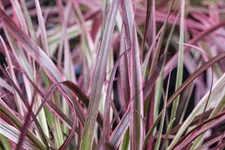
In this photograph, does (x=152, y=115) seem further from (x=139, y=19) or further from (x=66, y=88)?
(x=139, y=19)

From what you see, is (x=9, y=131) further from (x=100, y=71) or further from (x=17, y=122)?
(x=100, y=71)

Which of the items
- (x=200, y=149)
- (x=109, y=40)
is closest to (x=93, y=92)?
(x=109, y=40)

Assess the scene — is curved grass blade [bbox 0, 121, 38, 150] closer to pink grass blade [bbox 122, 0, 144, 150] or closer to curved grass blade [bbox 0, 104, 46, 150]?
curved grass blade [bbox 0, 104, 46, 150]

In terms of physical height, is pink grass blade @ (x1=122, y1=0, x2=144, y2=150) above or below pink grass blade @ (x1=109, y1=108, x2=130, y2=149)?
above

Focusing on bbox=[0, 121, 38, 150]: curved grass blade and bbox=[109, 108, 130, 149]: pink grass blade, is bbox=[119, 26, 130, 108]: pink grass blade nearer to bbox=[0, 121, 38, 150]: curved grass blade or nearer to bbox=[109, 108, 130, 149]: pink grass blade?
bbox=[109, 108, 130, 149]: pink grass blade

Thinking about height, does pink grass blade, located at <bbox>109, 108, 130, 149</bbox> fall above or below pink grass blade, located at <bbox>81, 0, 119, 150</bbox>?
below

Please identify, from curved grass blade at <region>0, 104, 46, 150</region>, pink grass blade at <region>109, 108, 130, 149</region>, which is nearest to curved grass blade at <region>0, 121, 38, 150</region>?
curved grass blade at <region>0, 104, 46, 150</region>

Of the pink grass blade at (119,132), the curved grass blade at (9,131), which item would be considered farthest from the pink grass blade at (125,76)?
the curved grass blade at (9,131)

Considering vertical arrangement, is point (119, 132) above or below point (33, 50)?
below

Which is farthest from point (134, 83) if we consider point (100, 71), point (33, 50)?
point (33, 50)

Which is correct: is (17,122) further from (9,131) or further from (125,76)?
(125,76)

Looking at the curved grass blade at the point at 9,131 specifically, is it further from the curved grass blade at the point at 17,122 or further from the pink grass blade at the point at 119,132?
the pink grass blade at the point at 119,132

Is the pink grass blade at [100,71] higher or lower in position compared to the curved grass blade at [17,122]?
higher
